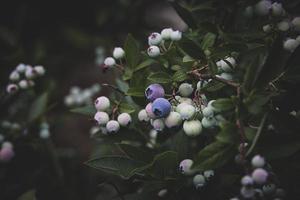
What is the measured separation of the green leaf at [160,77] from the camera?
0.90m

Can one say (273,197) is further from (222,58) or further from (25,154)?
(25,154)

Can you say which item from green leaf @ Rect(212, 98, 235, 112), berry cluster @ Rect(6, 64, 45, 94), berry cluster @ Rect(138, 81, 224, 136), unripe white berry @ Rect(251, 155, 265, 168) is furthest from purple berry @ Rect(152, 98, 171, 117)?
berry cluster @ Rect(6, 64, 45, 94)

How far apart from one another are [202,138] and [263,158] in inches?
14.1

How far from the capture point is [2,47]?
6.54 ft

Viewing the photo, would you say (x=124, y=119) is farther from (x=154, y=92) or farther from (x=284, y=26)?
(x=284, y=26)

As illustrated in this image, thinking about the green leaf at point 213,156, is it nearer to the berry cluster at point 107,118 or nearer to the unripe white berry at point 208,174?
the unripe white berry at point 208,174

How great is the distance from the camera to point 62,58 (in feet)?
8.07

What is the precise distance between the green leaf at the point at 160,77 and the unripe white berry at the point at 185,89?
3 centimetres

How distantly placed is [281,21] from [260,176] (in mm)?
387

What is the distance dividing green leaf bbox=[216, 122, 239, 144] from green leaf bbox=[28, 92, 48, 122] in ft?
2.87

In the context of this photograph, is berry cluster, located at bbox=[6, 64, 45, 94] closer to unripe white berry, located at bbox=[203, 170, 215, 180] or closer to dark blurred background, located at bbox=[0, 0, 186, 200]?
dark blurred background, located at bbox=[0, 0, 186, 200]

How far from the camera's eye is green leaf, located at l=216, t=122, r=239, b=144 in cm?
74

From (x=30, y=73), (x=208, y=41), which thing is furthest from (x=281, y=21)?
(x=30, y=73)

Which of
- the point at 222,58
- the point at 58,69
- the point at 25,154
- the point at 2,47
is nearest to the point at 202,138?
the point at 222,58
